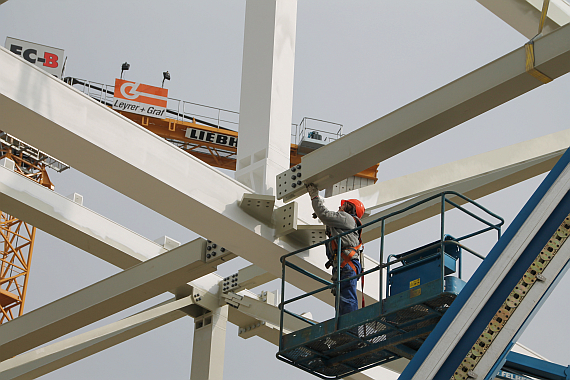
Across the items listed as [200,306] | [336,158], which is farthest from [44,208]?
[336,158]

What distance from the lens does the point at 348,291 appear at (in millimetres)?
10336

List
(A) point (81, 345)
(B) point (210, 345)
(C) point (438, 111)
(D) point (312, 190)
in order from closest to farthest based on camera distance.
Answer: (C) point (438, 111)
(D) point (312, 190)
(B) point (210, 345)
(A) point (81, 345)

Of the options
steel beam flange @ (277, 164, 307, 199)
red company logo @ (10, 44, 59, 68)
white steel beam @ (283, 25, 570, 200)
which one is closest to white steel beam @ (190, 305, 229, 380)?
steel beam flange @ (277, 164, 307, 199)

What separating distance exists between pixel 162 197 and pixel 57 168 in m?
38.1

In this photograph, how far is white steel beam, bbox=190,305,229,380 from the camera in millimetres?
15570

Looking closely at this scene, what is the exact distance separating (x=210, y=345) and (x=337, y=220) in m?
6.22

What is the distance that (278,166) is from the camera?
11.5m

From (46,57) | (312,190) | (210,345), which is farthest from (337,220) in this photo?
(46,57)

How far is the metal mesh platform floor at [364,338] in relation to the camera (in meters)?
9.23

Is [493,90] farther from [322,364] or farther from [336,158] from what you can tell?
[322,364]

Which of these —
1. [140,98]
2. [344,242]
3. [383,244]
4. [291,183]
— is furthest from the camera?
[140,98]

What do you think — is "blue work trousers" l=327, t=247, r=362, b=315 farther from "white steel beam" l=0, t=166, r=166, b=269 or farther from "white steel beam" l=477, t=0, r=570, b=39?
"white steel beam" l=0, t=166, r=166, b=269

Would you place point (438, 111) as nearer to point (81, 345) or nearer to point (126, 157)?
point (126, 157)

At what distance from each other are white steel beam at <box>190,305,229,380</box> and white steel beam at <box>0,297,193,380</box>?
513 millimetres
